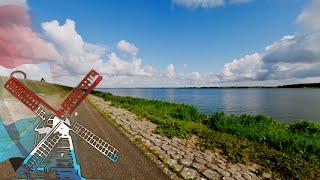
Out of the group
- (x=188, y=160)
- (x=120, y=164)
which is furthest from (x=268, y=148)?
(x=120, y=164)

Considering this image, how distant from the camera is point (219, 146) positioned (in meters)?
12.2

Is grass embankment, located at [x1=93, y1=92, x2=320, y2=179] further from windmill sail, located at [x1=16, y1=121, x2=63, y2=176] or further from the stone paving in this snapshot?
windmill sail, located at [x1=16, y1=121, x2=63, y2=176]

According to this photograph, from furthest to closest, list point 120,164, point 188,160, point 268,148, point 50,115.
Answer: point 268,148
point 188,160
point 120,164
point 50,115

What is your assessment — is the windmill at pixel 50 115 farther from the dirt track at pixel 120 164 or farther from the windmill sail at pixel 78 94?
the dirt track at pixel 120 164

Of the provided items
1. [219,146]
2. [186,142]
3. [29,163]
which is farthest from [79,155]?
[219,146]

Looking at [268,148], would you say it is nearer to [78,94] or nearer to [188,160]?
[188,160]

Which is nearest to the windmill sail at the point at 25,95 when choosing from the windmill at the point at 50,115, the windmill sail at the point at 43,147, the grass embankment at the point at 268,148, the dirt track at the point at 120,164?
the windmill at the point at 50,115

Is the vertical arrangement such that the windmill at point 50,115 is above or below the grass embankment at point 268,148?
above

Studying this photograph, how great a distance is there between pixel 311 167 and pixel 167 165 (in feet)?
18.1

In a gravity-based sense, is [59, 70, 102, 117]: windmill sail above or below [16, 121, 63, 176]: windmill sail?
above

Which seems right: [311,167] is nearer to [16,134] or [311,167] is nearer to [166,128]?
[166,128]

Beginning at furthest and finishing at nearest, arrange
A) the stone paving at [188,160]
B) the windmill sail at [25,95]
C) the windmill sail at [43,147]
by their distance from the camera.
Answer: the stone paving at [188,160] < the windmill sail at [25,95] < the windmill sail at [43,147]

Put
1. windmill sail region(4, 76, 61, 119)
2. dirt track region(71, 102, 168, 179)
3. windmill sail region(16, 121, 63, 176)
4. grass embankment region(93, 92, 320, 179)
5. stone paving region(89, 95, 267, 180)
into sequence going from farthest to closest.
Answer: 1. grass embankment region(93, 92, 320, 179)
2. stone paving region(89, 95, 267, 180)
3. dirt track region(71, 102, 168, 179)
4. windmill sail region(4, 76, 61, 119)
5. windmill sail region(16, 121, 63, 176)

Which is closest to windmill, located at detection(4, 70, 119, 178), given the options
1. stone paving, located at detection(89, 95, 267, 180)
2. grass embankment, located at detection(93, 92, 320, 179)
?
stone paving, located at detection(89, 95, 267, 180)
